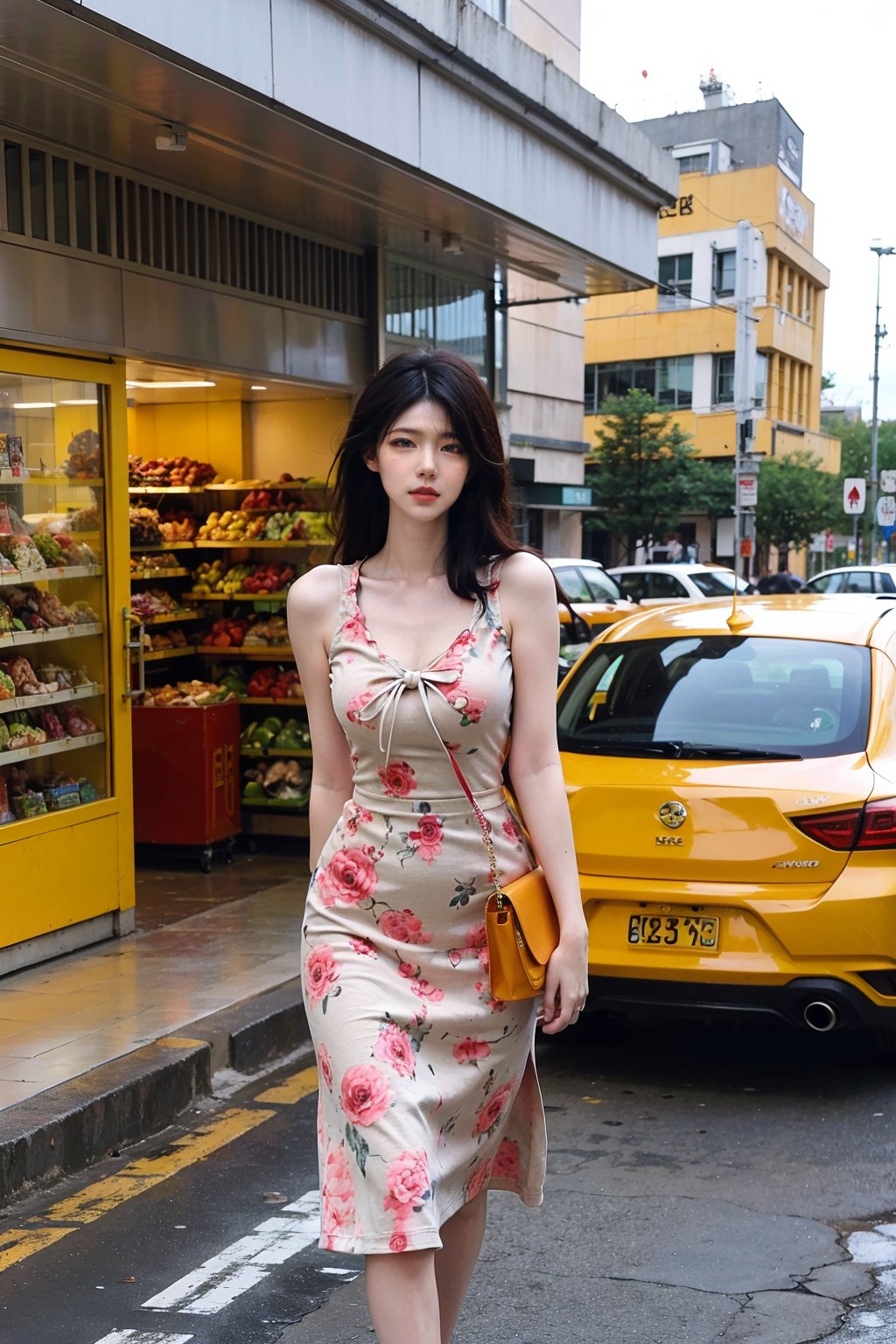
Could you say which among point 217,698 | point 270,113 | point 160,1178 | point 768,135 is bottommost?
point 160,1178

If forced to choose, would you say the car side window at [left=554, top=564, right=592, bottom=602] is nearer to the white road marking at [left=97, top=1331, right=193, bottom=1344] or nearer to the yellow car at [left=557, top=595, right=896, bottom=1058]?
the yellow car at [left=557, top=595, right=896, bottom=1058]

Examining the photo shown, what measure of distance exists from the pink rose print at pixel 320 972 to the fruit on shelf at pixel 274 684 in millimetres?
6775

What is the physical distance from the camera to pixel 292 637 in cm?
299

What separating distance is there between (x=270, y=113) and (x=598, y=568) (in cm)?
1314

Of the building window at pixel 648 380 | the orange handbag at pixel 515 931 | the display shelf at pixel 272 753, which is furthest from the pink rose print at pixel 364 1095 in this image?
the building window at pixel 648 380

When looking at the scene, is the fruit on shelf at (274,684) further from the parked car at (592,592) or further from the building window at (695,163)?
the building window at (695,163)

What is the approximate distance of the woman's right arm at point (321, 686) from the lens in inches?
115

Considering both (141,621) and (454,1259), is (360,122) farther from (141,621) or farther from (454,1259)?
Answer: (454,1259)

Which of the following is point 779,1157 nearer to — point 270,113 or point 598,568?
point 270,113

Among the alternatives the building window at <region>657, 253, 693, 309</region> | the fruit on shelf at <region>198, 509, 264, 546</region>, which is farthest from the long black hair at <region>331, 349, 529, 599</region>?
the building window at <region>657, 253, 693, 309</region>

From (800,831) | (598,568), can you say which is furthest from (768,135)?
(800,831)

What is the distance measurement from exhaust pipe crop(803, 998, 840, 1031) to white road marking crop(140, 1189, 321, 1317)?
5.68ft

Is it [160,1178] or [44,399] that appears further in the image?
[44,399]

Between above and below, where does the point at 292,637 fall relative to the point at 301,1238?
above
